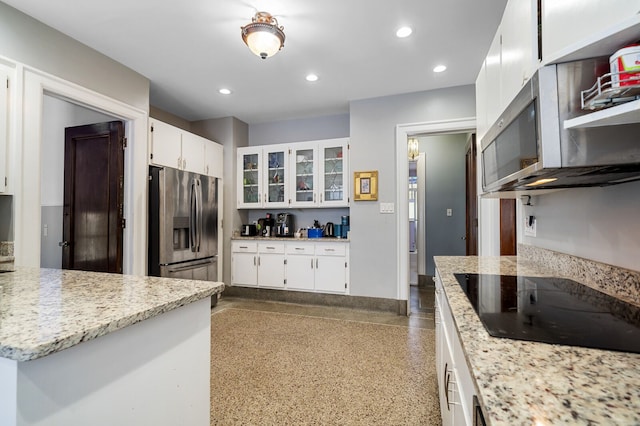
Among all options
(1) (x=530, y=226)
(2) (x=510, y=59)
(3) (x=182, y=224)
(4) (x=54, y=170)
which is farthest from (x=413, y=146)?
(4) (x=54, y=170)

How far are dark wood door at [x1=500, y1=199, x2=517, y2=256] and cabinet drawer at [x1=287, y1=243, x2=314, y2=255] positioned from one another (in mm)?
2116

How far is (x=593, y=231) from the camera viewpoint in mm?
1217

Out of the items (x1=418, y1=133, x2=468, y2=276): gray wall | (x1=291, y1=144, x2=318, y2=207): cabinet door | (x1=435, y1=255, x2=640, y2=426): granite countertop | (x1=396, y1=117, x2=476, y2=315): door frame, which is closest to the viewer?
(x1=435, y1=255, x2=640, y2=426): granite countertop

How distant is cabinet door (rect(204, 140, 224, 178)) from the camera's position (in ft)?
13.0

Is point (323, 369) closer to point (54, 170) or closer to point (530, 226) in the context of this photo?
point (530, 226)

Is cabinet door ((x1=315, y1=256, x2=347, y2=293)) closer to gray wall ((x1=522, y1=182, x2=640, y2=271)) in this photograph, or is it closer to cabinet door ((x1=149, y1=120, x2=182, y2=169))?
cabinet door ((x1=149, y1=120, x2=182, y2=169))

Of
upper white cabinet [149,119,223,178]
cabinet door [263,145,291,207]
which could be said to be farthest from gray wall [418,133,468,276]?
upper white cabinet [149,119,223,178]

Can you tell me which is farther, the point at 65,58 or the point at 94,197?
the point at 94,197

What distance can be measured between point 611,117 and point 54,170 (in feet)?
15.3

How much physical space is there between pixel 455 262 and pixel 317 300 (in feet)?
7.58

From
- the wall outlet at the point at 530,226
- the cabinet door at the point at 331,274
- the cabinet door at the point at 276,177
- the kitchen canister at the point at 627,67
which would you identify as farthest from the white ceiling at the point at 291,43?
the cabinet door at the point at 331,274

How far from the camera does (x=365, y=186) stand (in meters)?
3.64

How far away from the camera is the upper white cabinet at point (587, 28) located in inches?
25.7

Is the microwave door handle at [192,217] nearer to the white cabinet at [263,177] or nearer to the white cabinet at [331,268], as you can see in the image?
the white cabinet at [263,177]
